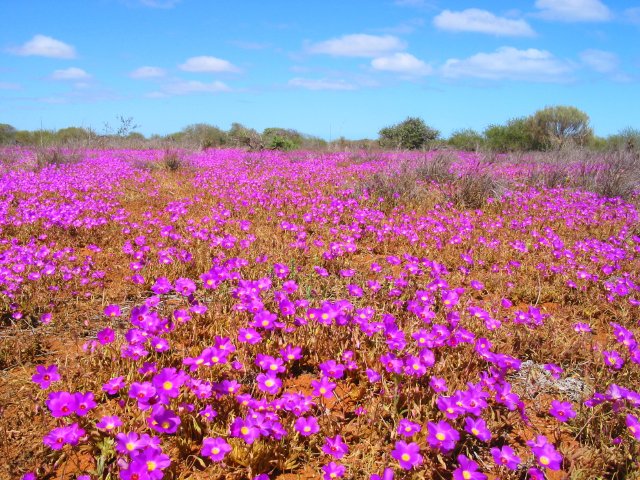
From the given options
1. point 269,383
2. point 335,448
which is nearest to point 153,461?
point 269,383

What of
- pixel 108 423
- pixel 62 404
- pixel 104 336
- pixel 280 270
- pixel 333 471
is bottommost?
pixel 333 471

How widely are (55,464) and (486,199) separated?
341 inches

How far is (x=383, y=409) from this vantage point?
250cm

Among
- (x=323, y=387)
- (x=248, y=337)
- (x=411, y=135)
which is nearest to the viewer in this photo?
(x=323, y=387)

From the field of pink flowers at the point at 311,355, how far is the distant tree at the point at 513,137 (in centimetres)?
2548

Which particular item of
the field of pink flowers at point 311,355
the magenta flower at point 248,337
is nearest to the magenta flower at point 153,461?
the field of pink flowers at point 311,355

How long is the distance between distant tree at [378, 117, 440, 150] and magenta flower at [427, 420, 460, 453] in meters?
27.9

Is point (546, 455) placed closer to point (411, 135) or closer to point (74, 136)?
point (411, 135)

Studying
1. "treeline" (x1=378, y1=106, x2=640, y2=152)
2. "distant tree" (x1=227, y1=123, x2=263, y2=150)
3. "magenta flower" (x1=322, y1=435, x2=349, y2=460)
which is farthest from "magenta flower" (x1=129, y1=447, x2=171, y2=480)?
"treeline" (x1=378, y1=106, x2=640, y2=152)

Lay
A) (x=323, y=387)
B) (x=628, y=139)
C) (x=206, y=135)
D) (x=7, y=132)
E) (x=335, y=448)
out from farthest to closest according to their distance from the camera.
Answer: (x=7, y=132), (x=206, y=135), (x=628, y=139), (x=323, y=387), (x=335, y=448)

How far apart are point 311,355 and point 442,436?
1211 millimetres

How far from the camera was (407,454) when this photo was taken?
2.09 m

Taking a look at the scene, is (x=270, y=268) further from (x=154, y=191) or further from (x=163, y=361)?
(x=154, y=191)

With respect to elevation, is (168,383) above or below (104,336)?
below
